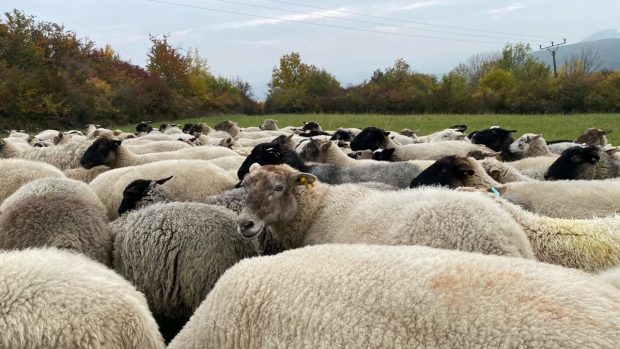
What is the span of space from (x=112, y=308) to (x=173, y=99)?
49.0 m

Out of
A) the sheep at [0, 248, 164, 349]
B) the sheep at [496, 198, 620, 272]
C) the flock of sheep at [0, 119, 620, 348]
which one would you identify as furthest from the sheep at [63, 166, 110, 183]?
the sheep at [496, 198, 620, 272]

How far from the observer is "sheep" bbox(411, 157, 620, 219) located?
536 centimetres

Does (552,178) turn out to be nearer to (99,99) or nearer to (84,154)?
(84,154)

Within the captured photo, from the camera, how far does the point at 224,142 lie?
12.7 metres

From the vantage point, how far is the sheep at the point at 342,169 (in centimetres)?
754

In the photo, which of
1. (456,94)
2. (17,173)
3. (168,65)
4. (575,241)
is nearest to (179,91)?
(168,65)

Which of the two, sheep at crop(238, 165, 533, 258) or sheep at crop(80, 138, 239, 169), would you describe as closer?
sheep at crop(238, 165, 533, 258)

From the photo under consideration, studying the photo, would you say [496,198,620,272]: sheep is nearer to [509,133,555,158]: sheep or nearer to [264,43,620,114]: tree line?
[509,133,555,158]: sheep

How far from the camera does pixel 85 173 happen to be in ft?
28.2

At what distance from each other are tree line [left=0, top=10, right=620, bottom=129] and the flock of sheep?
31.6 meters

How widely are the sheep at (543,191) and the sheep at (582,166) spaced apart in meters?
1.73

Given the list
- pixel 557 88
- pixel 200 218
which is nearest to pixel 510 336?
pixel 200 218

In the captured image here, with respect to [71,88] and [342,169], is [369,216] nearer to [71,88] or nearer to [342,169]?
[342,169]

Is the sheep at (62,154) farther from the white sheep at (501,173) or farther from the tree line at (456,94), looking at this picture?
the tree line at (456,94)
